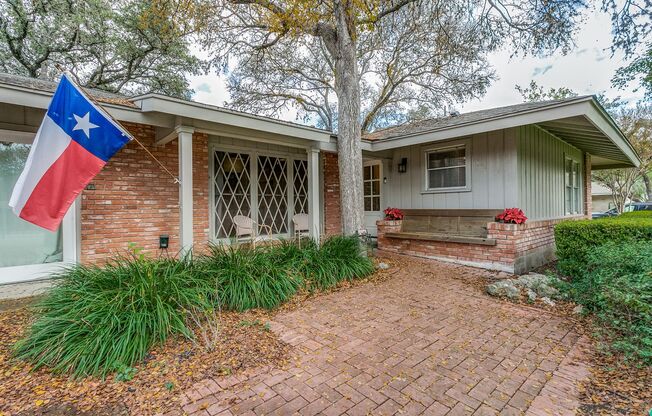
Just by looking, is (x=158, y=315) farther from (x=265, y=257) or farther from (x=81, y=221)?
(x=81, y=221)

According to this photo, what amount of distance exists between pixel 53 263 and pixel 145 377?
144 inches

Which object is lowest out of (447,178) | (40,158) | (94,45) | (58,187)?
(58,187)

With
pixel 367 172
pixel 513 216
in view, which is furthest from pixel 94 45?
pixel 513 216

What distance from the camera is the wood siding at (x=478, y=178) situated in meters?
6.07

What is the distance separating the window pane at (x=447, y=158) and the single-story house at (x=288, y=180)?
23mm

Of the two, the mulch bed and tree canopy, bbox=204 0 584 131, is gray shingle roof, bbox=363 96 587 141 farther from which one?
the mulch bed

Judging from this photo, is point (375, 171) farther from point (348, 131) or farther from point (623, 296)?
point (623, 296)

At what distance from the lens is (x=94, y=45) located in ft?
37.6

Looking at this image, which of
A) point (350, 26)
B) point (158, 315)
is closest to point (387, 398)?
point (158, 315)

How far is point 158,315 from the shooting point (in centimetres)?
283

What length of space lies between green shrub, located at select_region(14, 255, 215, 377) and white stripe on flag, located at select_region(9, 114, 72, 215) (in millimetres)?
903

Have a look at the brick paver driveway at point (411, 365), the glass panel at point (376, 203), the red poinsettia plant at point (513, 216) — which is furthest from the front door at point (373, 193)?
the brick paver driveway at point (411, 365)

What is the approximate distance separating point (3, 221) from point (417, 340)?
5.75m

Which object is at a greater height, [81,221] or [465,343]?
[81,221]
